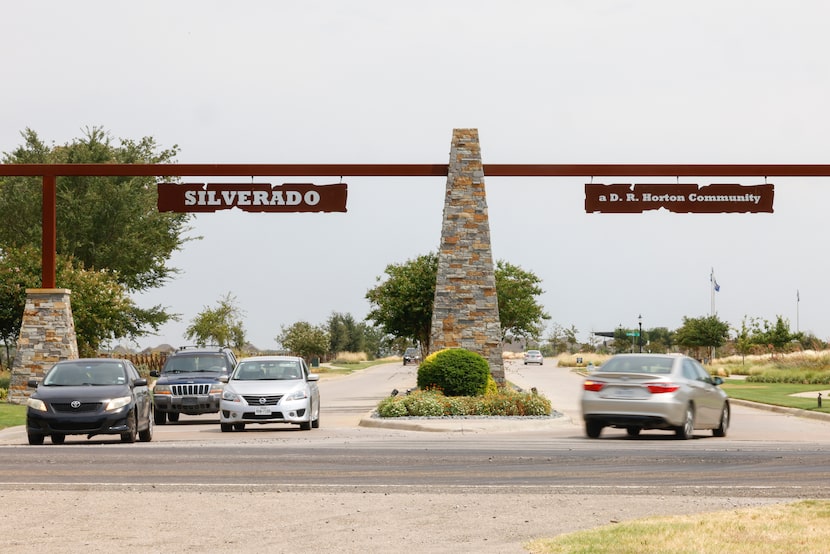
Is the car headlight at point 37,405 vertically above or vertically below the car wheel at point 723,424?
above

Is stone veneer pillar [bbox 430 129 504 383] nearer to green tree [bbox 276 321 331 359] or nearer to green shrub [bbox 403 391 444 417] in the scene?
green shrub [bbox 403 391 444 417]

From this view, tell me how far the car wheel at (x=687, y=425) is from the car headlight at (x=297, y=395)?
7512 millimetres

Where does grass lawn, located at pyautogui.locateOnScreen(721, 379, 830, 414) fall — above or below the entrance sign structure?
below

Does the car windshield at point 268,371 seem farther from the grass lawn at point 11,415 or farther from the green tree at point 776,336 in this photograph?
the green tree at point 776,336

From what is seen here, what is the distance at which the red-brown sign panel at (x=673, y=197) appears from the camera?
33.3m

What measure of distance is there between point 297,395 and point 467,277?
886cm

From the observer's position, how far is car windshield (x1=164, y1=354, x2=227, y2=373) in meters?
30.2

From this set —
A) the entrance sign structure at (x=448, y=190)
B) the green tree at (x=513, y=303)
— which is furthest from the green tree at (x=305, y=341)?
the entrance sign structure at (x=448, y=190)

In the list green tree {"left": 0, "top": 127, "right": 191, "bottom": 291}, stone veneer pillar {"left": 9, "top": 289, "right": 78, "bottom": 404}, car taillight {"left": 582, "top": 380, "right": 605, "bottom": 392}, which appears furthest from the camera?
green tree {"left": 0, "top": 127, "right": 191, "bottom": 291}

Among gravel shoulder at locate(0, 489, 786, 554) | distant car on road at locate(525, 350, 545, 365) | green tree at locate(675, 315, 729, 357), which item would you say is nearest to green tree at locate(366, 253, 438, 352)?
gravel shoulder at locate(0, 489, 786, 554)

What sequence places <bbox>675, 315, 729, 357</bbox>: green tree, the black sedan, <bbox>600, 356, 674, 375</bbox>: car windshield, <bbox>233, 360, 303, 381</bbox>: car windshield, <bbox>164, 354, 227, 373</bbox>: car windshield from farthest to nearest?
<bbox>675, 315, 729, 357</bbox>: green tree < <bbox>164, 354, 227, 373</bbox>: car windshield < <bbox>233, 360, 303, 381</bbox>: car windshield < <bbox>600, 356, 674, 375</bbox>: car windshield < the black sedan

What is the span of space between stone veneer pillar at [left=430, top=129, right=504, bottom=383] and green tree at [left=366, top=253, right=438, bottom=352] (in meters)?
9.42

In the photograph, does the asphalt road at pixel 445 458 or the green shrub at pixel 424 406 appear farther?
the green shrub at pixel 424 406

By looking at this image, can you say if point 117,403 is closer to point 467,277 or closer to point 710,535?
point 467,277
